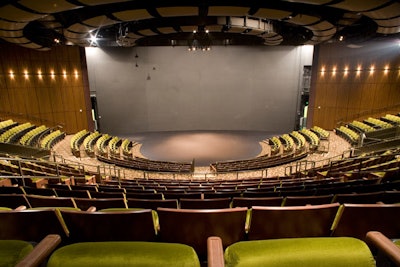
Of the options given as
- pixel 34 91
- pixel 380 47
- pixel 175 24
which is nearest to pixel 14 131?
pixel 34 91

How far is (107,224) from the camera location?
1.75 m

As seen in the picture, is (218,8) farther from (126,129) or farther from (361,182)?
(126,129)

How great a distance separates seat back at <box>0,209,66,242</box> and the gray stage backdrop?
16482 mm

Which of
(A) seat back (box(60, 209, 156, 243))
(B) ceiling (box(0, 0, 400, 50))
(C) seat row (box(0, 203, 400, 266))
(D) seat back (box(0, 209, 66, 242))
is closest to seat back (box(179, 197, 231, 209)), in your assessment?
(C) seat row (box(0, 203, 400, 266))

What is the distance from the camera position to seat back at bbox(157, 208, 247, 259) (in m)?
1.77

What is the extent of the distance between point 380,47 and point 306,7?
799cm

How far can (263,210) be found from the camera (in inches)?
71.2

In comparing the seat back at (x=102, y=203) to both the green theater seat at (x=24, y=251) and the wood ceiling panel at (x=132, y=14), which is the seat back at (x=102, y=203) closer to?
the green theater seat at (x=24, y=251)

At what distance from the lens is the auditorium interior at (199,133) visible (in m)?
1.72

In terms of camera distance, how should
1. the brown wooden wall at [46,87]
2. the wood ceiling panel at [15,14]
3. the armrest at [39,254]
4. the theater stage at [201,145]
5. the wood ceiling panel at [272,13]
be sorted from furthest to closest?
the theater stage at [201,145]
the brown wooden wall at [46,87]
the wood ceiling panel at [272,13]
the wood ceiling panel at [15,14]
the armrest at [39,254]

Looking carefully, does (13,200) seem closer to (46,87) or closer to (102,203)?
(102,203)

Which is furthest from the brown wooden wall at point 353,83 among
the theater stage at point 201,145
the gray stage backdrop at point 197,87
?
the theater stage at point 201,145

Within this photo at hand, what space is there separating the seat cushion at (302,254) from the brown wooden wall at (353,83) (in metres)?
15.0

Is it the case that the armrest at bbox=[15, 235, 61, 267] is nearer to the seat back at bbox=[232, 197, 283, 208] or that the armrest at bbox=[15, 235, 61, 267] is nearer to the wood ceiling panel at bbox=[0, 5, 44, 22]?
the seat back at bbox=[232, 197, 283, 208]
